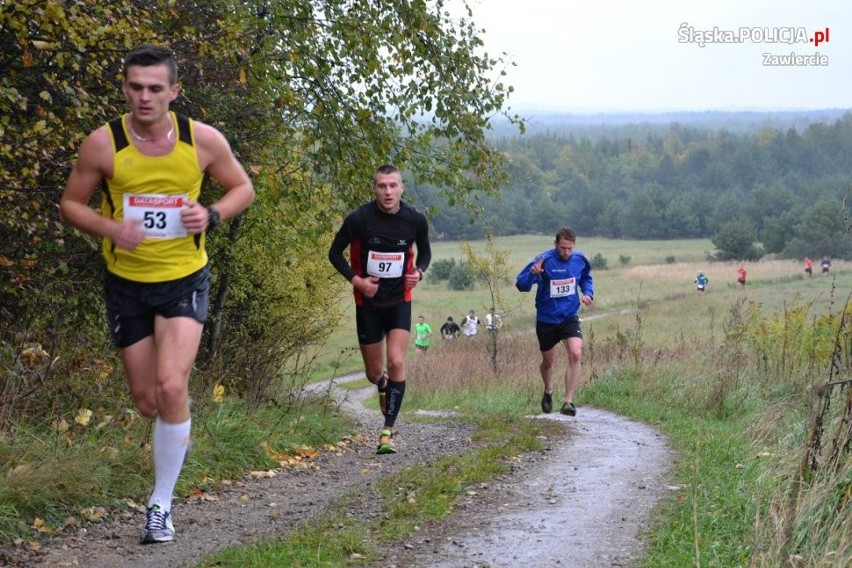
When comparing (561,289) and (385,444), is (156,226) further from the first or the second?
(561,289)

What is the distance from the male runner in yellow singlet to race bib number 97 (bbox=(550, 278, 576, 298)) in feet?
26.5

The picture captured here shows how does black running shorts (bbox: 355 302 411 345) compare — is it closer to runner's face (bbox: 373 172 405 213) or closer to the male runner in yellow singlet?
runner's face (bbox: 373 172 405 213)

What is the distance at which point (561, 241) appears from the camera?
44.4 feet

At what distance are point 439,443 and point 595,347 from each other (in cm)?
1363

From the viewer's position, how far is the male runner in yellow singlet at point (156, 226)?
557cm

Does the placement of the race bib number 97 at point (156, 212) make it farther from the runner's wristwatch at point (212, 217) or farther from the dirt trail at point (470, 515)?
the dirt trail at point (470, 515)

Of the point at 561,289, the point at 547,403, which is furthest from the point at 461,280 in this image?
the point at 561,289

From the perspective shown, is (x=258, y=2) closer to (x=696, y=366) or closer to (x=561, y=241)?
(x=561, y=241)

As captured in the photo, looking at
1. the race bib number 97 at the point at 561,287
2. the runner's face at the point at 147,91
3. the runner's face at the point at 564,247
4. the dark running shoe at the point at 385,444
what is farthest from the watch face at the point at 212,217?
the race bib number 97 at the point at 561,287

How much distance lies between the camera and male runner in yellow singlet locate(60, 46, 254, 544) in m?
5.57

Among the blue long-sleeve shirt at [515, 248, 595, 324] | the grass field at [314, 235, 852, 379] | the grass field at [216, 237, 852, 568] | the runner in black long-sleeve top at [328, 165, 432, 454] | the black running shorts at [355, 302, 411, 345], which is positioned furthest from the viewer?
the grass field at [314, 235, 852, 379]

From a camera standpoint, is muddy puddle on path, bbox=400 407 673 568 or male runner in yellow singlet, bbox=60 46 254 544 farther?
muddy puddle on path, bbox=400 407 673 568

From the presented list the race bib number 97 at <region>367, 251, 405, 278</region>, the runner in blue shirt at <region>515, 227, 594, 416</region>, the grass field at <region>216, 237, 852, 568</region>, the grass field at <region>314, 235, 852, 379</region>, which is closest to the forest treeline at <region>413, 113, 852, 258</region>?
the grass field at <region>314, 235, 852, 379</region>

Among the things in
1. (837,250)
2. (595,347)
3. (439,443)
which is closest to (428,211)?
(439,443)
